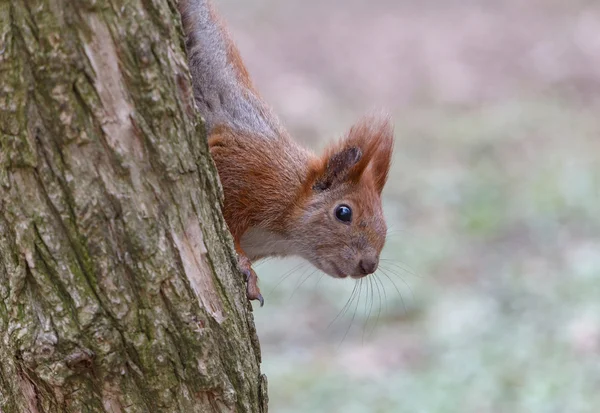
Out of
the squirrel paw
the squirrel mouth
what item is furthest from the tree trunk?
the squirrel mouth

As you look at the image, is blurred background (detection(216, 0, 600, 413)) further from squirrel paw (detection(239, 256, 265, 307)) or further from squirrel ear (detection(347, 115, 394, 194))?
squirrel paw (detection(239, 256, 265, 307))

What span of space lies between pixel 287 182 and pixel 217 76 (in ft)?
1.42

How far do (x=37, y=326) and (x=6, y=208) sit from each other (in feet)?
0.88

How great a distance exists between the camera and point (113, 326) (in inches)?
77.2

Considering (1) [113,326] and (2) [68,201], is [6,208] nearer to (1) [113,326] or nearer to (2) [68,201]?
(2) [68,201]

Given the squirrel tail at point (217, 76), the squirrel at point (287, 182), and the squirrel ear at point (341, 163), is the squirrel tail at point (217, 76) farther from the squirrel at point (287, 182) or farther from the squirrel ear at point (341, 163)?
the squirrel ear at point (341, 163)

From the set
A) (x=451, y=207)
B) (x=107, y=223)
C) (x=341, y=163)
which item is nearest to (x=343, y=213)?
(x=341, y=163)

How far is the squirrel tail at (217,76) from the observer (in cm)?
286

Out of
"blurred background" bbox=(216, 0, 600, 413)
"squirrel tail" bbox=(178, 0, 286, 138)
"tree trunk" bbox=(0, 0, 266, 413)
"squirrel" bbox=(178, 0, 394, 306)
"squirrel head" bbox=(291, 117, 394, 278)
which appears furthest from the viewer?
"blurred background" bbox=(216, 0, 600, 413)

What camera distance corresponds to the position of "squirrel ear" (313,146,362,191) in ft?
10.2

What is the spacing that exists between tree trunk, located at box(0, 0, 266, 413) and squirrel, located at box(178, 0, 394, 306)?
86 cm

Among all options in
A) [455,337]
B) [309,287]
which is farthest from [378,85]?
[455,337]

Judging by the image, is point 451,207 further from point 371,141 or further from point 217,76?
point 217,76

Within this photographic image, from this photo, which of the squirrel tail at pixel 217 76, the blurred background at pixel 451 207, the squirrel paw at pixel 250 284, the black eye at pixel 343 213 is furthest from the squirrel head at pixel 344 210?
the squirrel paw at pixel 250 284
